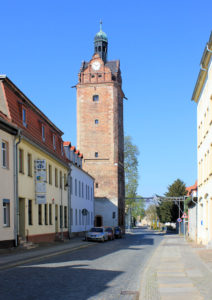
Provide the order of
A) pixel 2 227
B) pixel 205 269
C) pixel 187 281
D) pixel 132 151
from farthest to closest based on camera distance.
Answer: pixel 132 151 → pixel 2 227 → pixel 205 269 → pixel 187 281

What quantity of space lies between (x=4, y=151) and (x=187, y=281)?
14.5 metres

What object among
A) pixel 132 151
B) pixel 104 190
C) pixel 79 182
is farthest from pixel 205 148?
pixel 132 151

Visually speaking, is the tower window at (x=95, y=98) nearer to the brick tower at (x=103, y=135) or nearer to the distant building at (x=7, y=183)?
the brick tower at (x=103, y=135)

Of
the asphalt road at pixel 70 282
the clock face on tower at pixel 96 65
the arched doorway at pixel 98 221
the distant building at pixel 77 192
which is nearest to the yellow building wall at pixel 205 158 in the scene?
the distant building at pixel 77 192

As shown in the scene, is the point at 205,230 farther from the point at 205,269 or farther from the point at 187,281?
the point at 187,281

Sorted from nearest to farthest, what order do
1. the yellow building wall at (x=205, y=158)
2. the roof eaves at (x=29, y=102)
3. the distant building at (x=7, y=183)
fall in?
the distant building at (x=7, y=183), the roof eaves at (x=29, y=102), the yellow building wall at (x=205, y=158)

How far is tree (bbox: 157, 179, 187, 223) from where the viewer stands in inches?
3228

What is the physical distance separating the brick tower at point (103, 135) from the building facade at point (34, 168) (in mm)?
33199

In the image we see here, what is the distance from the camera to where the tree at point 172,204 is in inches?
3228

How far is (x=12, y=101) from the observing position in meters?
26.4

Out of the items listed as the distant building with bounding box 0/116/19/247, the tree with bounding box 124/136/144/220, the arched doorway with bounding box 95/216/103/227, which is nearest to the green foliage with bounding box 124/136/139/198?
the tree with bounding box 124/136/144/220

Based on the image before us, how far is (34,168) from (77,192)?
19119mm

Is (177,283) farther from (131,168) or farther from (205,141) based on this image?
(131,168)

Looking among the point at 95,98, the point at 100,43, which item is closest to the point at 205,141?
the point at 95,98
